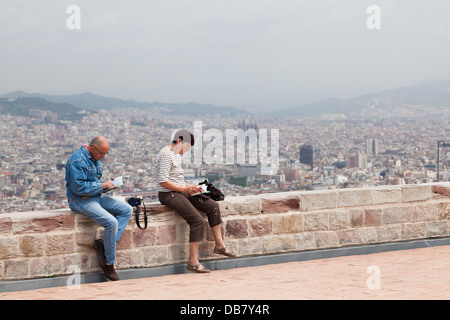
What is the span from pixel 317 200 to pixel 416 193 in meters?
1.38

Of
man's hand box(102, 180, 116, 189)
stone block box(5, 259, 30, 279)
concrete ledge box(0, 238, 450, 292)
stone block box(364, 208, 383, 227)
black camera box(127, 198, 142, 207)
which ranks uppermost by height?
man's hand box(102, 180, 116, 189)

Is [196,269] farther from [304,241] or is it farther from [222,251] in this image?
[304,241]

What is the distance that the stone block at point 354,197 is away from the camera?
6.45 m

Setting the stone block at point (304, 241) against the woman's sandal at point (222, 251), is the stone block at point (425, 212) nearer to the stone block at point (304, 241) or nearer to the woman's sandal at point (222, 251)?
the stone block at point (304, 241)

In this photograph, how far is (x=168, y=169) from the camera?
218 inches

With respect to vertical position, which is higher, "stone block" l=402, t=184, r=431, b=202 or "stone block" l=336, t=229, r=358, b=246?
"stone block" l=402, t=184, r=431, b=202

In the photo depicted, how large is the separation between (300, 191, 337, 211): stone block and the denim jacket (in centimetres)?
226

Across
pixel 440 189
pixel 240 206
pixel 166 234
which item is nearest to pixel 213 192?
pixel 240 206

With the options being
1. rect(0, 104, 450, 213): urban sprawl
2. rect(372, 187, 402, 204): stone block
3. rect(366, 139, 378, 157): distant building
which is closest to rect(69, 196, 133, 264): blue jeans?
rect(372, 187, 402, 204): stone block

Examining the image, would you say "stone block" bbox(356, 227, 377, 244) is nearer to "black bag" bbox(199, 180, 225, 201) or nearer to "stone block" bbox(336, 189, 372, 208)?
"stone block" bbox(336, 189, 372, 208)

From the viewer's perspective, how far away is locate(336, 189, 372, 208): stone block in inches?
254

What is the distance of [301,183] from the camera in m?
28.8

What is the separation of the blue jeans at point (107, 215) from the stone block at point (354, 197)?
245cm

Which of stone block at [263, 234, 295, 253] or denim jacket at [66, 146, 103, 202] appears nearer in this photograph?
denim jacket at [66, 146, 103, 202]
